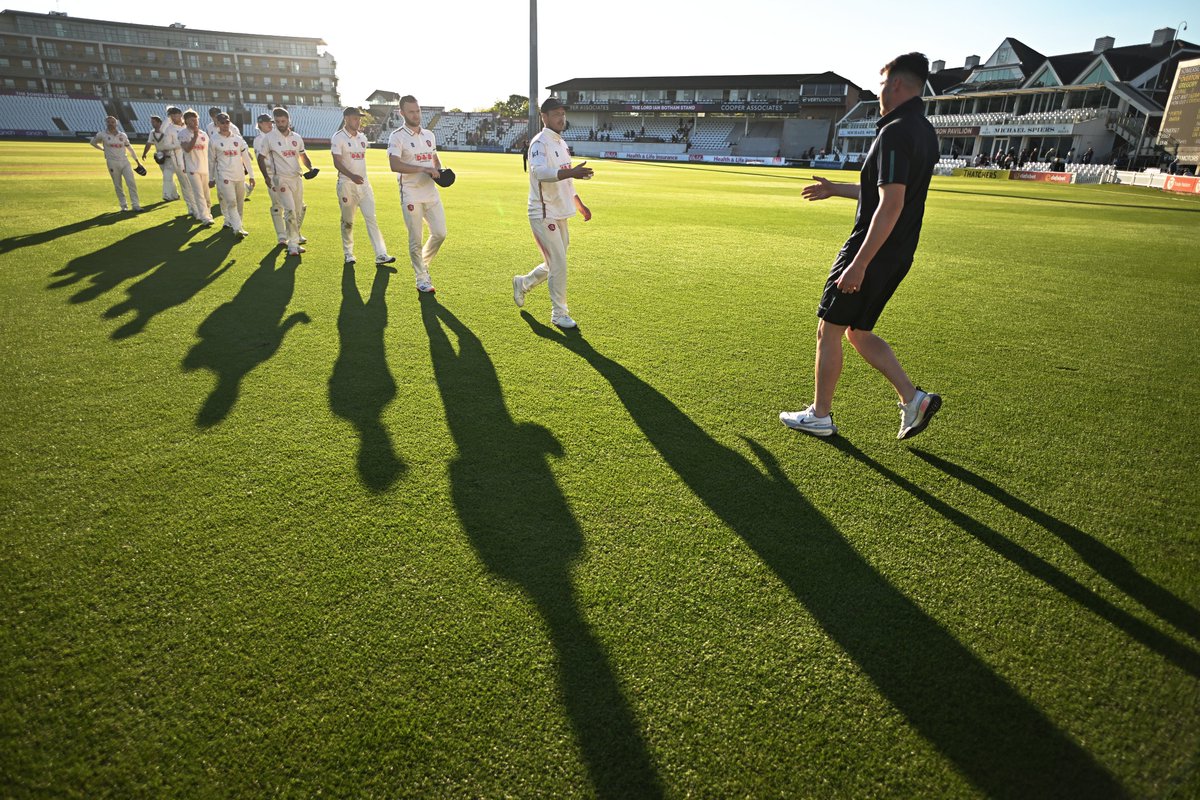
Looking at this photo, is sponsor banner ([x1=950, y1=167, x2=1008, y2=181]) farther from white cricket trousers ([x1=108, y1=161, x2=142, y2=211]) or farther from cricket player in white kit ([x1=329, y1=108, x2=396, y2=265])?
white cricket trousers ([x1=108, y1=161, x2=142, y2=211])

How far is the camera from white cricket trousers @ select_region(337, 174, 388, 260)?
862 cm

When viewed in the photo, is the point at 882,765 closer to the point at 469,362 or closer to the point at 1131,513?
the point at 1131,513

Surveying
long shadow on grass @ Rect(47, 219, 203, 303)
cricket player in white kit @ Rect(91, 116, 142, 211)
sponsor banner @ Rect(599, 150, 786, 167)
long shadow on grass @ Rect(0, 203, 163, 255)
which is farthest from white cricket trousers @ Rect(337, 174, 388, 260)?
sponsor banner @ Rect(599, 150, 786, 167)

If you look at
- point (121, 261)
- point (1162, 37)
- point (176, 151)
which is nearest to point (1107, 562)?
point (121, 261)

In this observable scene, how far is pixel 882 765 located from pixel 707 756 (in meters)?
0.55

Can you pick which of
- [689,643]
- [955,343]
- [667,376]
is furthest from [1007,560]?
[955,343]

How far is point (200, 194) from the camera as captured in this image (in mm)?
12000

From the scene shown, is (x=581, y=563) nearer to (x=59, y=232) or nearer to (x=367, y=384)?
(x=367, y=384)

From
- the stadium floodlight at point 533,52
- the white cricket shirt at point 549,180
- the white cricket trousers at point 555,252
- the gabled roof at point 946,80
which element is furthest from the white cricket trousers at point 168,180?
the gabled roof at point 946,80

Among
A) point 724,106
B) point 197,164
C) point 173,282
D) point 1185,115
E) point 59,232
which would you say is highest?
point 724,106

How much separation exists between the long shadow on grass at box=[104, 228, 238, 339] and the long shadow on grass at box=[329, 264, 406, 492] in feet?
6.07

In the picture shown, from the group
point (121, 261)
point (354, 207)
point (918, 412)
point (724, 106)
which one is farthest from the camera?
point (724, 106)

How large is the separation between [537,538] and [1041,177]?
45770 mm

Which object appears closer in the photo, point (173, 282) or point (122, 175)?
point (173, 282)
